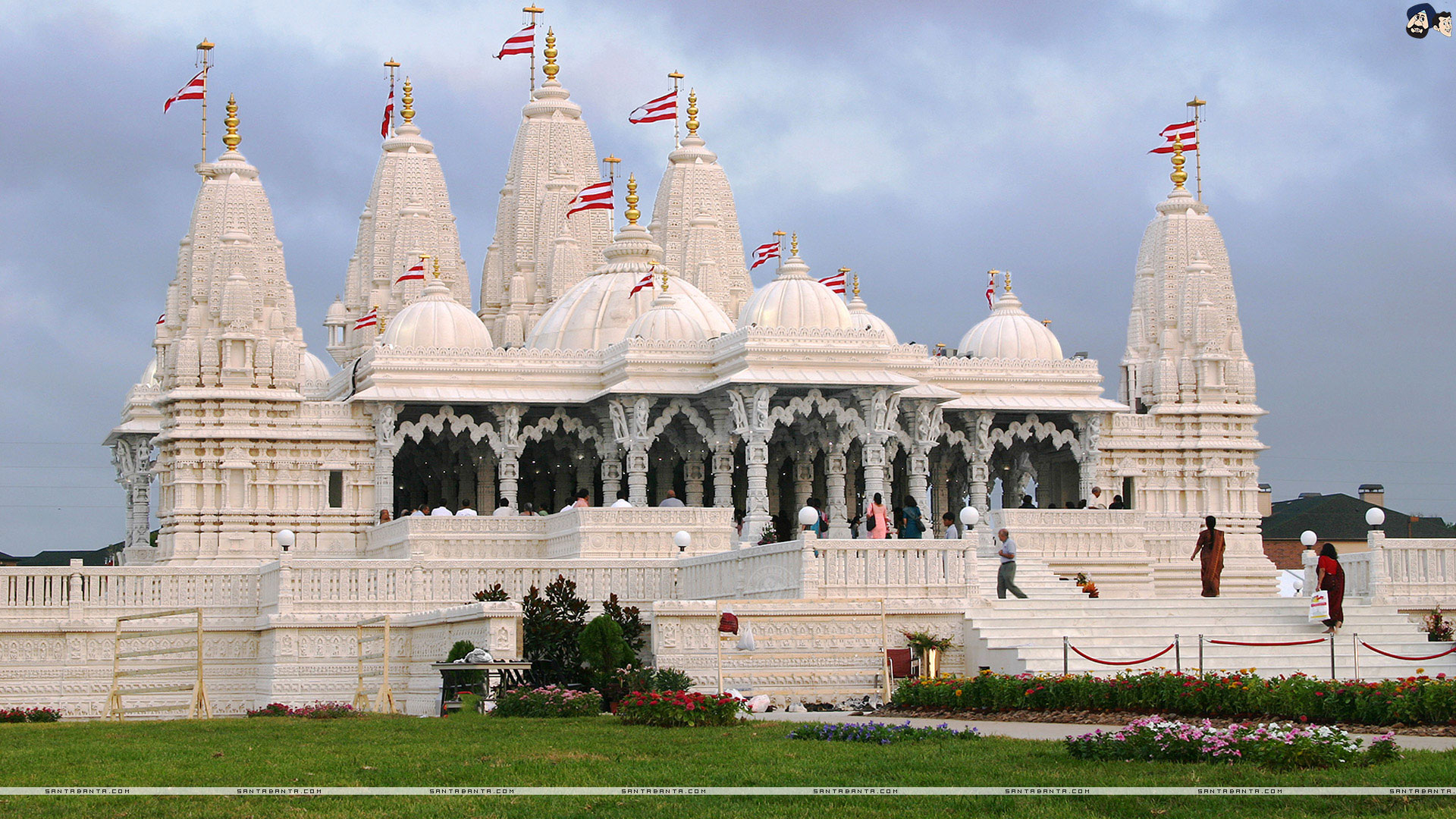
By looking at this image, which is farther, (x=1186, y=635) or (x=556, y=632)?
(x=1186, y=635)

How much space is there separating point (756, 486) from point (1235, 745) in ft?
76.0

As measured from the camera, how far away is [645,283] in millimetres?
43438

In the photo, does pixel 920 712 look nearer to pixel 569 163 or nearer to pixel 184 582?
pixel 184 582

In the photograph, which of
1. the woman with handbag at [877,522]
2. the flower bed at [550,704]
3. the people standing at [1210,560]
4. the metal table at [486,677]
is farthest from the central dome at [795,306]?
the flower bed at [550,704]

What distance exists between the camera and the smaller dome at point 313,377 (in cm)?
4838

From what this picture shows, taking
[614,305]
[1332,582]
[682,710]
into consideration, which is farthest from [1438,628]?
[614,305]

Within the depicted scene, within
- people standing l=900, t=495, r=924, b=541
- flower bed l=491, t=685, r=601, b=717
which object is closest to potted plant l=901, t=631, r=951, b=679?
flower bed l=491, t=685, r=601, b=717

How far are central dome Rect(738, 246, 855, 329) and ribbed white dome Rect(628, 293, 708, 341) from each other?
1063 millimetres

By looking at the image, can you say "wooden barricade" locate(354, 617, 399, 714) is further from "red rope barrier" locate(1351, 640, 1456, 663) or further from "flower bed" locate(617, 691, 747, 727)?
"red rope barrier" locate(1351, 640, 1456, 663)

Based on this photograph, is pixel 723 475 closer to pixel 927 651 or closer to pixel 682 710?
pixel 927 651

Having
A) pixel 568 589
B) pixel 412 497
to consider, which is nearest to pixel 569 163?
pixel 412 497

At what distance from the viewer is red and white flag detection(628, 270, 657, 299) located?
43531 mm

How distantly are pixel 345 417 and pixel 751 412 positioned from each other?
8756 mm

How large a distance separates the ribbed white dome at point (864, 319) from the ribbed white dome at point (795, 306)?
3290mm
